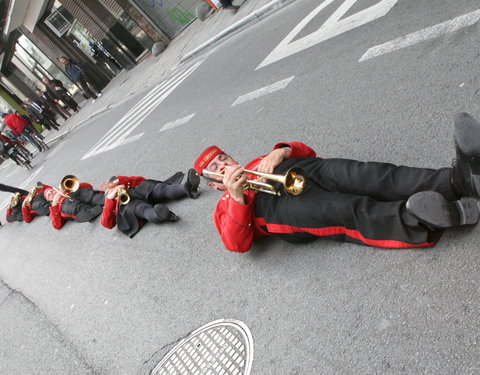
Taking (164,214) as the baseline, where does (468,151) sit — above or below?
below

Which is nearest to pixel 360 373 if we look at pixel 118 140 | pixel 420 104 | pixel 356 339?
pixel 356 339

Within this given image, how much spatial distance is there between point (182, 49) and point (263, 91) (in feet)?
26.9

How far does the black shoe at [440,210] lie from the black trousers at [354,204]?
124 mm

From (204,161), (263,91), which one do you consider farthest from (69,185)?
(204,161)

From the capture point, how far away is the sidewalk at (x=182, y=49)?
917 centimetres

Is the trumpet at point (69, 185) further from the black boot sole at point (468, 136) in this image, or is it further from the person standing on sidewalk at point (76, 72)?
the person standing on sidewalk at point (76, 72)

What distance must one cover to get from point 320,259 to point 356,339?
2.14 feet

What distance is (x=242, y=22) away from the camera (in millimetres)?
9141

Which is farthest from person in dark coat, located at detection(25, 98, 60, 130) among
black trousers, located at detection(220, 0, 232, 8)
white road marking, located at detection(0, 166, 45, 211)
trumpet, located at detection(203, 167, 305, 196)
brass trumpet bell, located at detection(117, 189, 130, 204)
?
trumpet, located at detection(203, 167, 305, 196)

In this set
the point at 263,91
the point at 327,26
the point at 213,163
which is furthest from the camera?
the point at 327,26

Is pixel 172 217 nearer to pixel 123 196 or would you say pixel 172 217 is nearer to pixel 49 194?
pixel 123 196

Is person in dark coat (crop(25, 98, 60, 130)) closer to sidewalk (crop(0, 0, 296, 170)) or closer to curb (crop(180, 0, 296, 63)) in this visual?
sidewalk (crop(0, 0, 296, 170))

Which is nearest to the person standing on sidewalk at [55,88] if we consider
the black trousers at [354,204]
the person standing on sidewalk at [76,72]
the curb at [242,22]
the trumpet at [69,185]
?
the person standing on sidewalk at [76,72]

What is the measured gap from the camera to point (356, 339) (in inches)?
80.2
